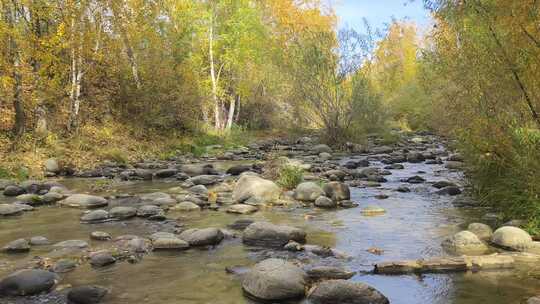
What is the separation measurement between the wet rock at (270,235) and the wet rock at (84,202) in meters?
4.41

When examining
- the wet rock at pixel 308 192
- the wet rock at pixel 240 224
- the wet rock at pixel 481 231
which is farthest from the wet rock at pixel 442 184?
the wet rock at pixel 240 224

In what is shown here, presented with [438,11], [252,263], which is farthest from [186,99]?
[252,263]

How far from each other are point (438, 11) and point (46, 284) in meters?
8.34

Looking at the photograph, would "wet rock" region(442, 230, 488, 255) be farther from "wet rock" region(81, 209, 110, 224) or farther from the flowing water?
"wet rock" region(81, 209, 110, 224)

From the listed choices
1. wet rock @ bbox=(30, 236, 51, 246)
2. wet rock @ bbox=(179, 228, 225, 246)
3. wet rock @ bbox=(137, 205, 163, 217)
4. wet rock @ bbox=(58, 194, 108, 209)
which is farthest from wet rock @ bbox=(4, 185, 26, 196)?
wet rock @ bbox=(179, 228, 225, 246)

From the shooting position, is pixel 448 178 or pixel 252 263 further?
pixel 448 178

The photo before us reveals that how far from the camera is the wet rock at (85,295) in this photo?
525cm

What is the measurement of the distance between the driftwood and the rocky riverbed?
2 centimetres

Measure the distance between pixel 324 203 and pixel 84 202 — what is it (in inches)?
202

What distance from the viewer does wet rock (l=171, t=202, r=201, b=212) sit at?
1047 cm

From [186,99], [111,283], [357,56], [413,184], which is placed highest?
[357,56]

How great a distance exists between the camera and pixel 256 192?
445 inches

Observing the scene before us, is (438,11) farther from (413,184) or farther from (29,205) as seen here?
(29,205)

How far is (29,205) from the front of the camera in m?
10.6
